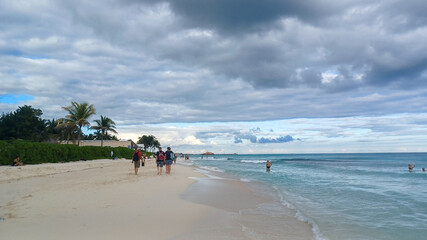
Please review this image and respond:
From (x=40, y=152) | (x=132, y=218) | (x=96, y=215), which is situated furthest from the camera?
(x=40, y=152)

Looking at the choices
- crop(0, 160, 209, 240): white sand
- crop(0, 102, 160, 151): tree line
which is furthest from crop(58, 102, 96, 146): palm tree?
crop(0, 160, 209, 240): white sand

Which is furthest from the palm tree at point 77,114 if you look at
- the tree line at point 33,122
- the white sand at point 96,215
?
the white sand at point 96,215

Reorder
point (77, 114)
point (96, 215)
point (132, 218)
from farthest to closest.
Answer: point (77, 114) → point (96, 215) → point (132, 218)

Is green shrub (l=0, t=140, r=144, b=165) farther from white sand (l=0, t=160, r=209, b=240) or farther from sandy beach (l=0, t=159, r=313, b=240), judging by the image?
sandy beach (l=0, t=159, r=313, b=240)

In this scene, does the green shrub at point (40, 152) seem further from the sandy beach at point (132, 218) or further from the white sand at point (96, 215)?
the sandy beach at point (132, 218)

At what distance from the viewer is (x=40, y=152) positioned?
904 inches

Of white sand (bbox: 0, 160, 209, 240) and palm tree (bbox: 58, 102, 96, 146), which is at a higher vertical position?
palm tree (bbox: 58, 102, 96, 146)

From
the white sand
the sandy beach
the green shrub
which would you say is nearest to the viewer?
the white sand

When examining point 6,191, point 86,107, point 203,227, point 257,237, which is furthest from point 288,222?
point 86,107

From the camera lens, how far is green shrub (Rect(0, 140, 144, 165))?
1939 centimetres

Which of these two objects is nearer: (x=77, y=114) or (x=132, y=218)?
(x=132, y=218)

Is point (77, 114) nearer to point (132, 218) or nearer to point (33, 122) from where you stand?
point (33, 122)

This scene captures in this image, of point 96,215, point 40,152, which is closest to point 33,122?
point 40,152

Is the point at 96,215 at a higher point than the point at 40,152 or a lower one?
lower
